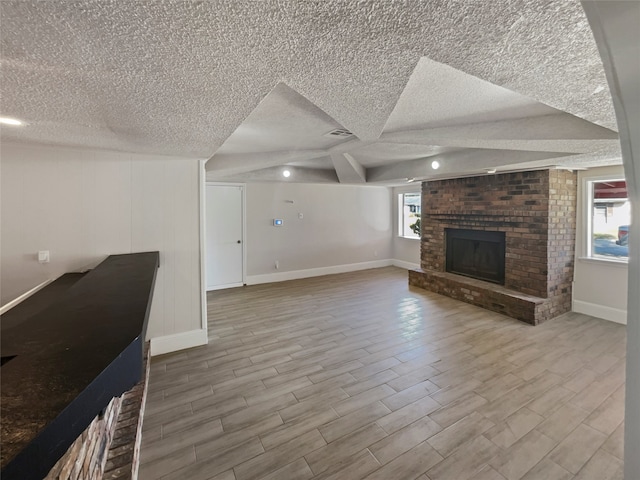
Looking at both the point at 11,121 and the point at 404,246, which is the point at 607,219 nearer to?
the point at 404,246

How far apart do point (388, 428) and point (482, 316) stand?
2777 millimetres

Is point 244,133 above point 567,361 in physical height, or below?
above

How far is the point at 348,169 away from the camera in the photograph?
518cm

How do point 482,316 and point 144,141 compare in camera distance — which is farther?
point 482,316

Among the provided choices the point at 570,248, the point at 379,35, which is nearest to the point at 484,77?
the point at 379,35

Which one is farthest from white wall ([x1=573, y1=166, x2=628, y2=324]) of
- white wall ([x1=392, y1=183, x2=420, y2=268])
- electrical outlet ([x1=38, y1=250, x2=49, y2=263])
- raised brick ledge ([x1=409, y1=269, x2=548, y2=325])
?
electrical outlet ([x1=38, y1=250, x2=49, y2=263])

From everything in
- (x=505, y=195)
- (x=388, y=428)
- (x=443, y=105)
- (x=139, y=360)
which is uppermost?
(x=443, y=105)

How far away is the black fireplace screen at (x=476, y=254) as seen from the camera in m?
4.74

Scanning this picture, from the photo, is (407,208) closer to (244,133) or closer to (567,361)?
(567,361)

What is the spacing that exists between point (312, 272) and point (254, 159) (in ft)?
11.0

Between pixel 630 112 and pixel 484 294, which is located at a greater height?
pixel 630 112

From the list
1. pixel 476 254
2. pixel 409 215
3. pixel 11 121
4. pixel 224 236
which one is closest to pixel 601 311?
pixel 476 254

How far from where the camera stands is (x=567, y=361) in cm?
294

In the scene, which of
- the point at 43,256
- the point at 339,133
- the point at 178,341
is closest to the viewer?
the point at 43,256
